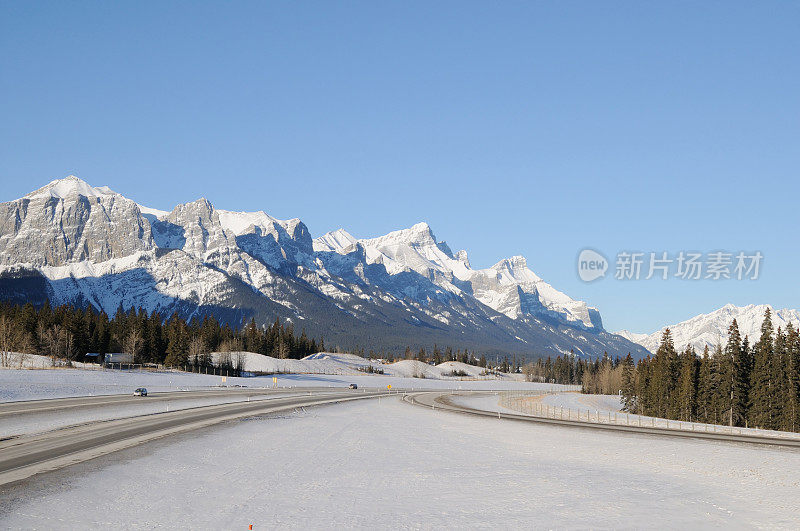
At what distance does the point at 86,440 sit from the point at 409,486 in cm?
2192

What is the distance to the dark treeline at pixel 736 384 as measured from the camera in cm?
9575

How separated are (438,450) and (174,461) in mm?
16187

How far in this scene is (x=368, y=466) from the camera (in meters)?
33.5

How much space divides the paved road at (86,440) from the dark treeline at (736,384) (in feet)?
258

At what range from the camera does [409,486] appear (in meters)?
28.3

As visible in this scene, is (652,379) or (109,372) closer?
(109,372)

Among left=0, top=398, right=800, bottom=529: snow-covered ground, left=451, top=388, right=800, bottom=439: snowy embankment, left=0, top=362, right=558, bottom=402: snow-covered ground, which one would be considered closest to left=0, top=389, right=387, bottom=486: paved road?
left=0, top=398, right=800, bottom=529: snow-covered ground

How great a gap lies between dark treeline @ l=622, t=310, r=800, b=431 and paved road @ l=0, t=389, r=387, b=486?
78595 mm

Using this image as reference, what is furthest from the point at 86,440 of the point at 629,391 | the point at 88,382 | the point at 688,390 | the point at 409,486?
the point at 629,391

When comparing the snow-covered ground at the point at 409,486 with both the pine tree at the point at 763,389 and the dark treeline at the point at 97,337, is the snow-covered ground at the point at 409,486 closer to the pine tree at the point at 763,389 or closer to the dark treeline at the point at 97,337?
the pine tree at the point at 763,389

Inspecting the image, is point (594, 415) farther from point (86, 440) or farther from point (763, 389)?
point (86, 440)

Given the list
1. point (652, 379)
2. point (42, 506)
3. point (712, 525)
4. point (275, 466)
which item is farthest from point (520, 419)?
point (652, 379)

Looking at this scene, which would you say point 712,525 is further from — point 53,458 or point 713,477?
point 53,458

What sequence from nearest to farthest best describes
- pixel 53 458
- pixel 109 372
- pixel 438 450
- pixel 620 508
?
pixel 620 508, pixel 53 458, pixel 438 450, pixel 109 372
